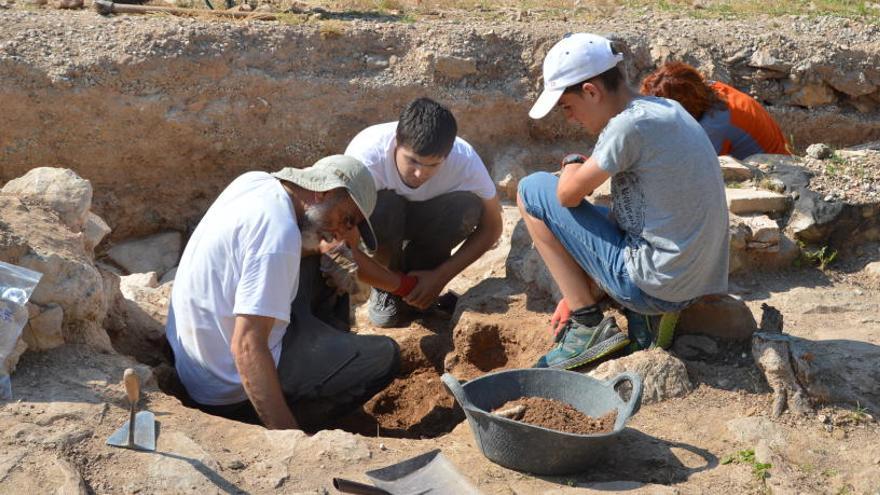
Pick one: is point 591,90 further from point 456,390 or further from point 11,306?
point 11,306

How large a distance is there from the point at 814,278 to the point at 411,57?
3.27 m

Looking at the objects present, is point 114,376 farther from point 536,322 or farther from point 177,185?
point 177,185

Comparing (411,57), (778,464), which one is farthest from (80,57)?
(778,464)

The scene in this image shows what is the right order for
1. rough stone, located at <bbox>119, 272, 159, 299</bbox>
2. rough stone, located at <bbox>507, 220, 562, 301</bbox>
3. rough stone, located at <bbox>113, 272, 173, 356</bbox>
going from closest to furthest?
rough stone, located at <bbox>113, 272, 173, 356</bbox> < rough stone, located at <bbox>507, 220, 562, 301</bbox> < rough stone, located at <bbox>119, 272, 159, 299</bbox>

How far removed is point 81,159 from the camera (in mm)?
7020

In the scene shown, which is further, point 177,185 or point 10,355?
point 177,185

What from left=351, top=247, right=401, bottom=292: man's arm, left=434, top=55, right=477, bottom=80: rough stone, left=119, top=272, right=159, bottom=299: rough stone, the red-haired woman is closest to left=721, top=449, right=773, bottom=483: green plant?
left=351, top=247, right=401, bottom=292: man's arm

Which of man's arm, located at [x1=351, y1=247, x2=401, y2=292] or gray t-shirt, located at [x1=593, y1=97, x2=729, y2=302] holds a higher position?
gray t-shirt, located at [x1=593, y1=97, x2=729, y2=302]

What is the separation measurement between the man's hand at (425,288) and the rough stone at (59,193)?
1581 millimetres

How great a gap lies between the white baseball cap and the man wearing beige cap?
2.60ft

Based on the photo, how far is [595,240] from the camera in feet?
13.2

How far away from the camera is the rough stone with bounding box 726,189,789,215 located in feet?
17.4

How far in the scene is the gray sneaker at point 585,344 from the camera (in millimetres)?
4066

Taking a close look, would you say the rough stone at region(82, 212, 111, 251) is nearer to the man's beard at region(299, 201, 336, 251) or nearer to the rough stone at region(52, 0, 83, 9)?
the man's beard at region(299, 201, 336, 251)
